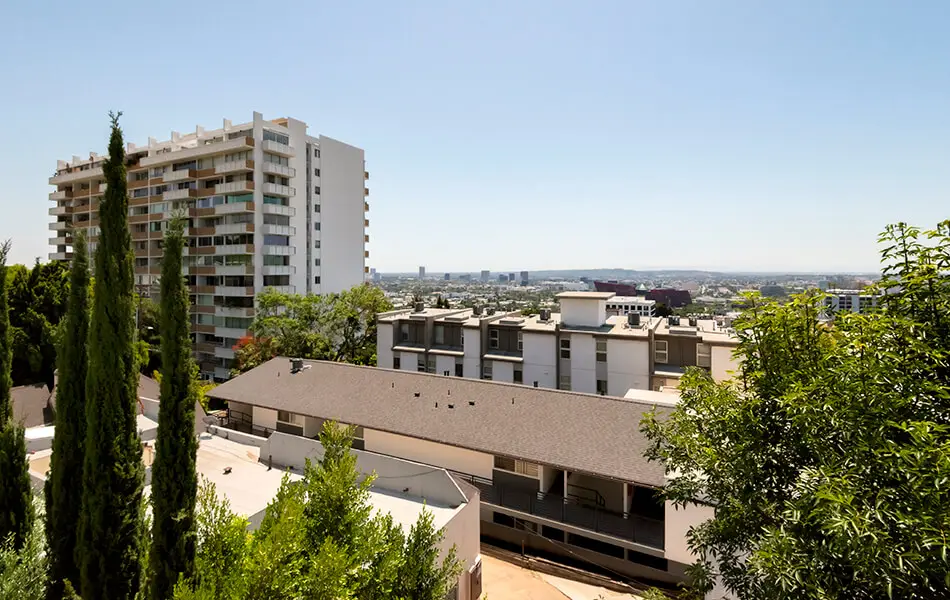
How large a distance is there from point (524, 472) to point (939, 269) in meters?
16.5

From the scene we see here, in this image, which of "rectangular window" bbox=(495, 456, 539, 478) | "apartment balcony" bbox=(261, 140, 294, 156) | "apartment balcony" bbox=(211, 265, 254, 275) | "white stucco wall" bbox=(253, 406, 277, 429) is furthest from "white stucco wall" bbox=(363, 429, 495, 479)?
"apartment balcony" bbox=(261, 140, 294, 156)

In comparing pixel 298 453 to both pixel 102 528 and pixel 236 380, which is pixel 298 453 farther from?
pixel 236 380

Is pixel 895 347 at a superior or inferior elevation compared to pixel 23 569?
superior

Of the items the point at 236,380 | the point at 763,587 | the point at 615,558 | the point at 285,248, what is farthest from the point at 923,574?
the point at 285,248

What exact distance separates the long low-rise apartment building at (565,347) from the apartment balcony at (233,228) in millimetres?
20056

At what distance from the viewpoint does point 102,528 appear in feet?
28.7

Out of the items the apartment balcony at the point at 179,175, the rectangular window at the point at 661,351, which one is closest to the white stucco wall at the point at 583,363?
the rectangular window at the point at 661,351

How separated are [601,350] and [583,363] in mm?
1548

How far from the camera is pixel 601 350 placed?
3256 cm

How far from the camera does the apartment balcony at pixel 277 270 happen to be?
5084 centimetres

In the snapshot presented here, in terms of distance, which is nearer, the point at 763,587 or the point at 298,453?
the point at 763,587

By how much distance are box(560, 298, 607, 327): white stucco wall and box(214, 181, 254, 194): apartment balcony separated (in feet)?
116

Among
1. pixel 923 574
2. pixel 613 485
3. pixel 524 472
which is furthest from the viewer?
pixel 524 472

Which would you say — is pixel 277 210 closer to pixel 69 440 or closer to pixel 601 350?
pixel 601 350
